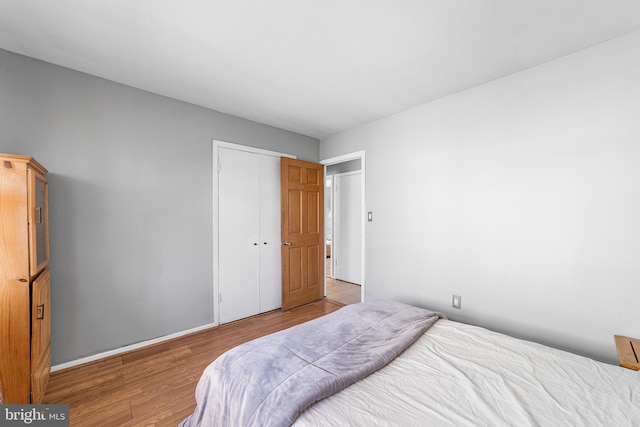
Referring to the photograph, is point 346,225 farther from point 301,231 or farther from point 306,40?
point 306,40

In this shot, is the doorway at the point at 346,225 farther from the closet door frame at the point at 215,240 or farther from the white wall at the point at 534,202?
the closet door frame at the point at 215,240

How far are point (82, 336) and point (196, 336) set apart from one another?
951 millimetres

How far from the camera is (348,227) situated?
5.04 meters

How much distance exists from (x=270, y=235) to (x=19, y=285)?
90.8 inches

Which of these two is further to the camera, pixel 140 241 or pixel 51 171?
pixel 140 241

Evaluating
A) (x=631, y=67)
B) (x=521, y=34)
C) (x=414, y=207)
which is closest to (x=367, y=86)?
(x=521, y=34)

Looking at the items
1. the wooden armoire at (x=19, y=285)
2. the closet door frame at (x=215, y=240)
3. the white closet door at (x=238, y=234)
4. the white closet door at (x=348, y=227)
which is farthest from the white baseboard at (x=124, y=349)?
the white closet door at (x=348, y=227)

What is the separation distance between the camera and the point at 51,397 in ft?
5.99

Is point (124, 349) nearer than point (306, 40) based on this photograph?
No

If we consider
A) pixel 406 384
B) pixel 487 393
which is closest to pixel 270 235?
pixel 406 384

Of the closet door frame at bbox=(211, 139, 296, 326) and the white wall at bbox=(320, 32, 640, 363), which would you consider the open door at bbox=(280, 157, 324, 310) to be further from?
the white wall at bbox=(320, 32, 640, 363)

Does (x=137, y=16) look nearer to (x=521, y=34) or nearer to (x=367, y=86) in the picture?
(x=367, y=86)

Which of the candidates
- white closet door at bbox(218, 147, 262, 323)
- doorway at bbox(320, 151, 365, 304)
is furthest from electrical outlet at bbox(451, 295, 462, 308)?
white closet door at bbox(218, 147, 262, 323)

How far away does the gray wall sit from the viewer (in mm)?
2086
